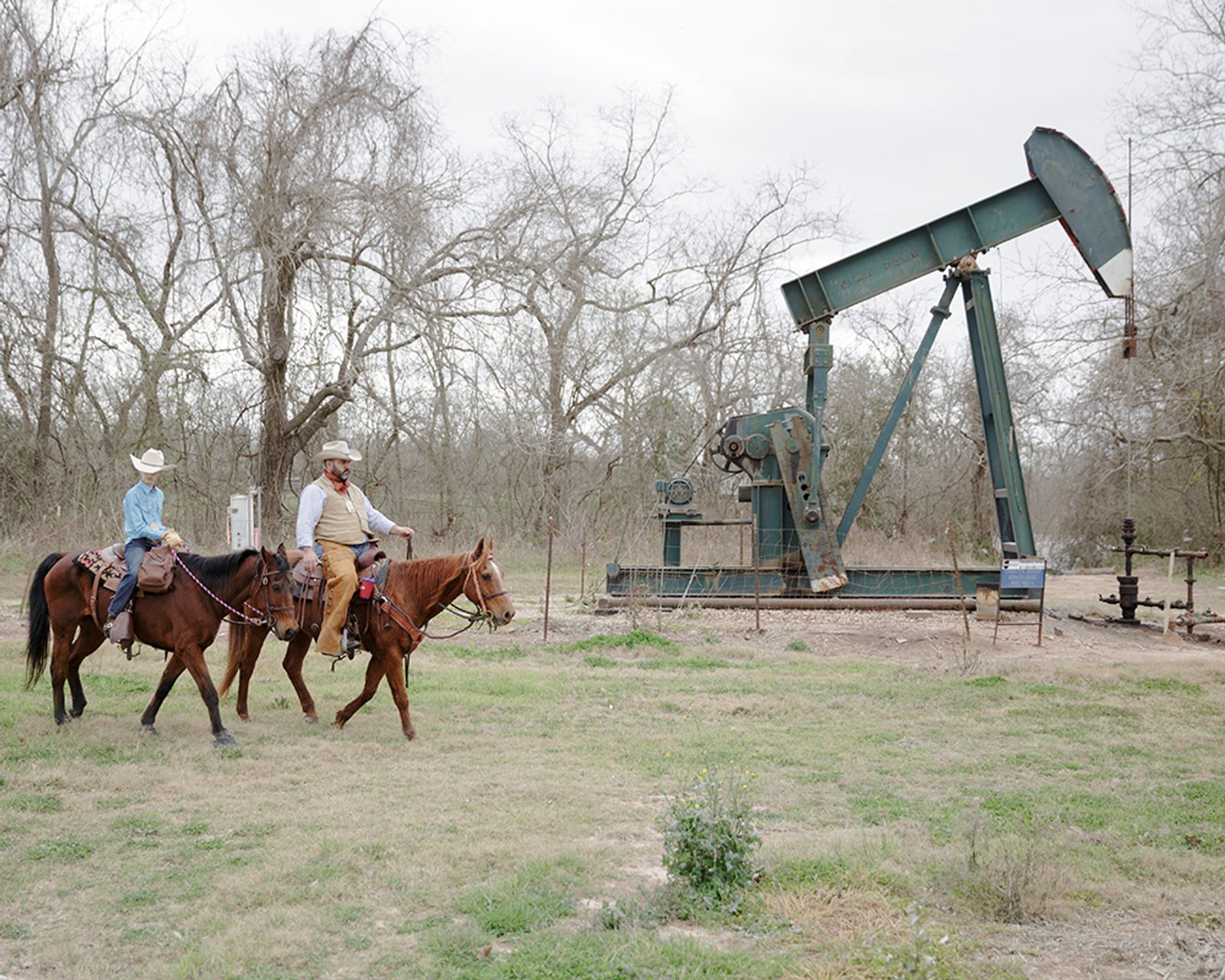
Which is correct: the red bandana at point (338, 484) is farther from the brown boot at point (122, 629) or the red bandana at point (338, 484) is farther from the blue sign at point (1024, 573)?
the blue sign at point (1024, 573)

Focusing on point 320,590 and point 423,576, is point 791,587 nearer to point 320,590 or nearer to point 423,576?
point 423,576

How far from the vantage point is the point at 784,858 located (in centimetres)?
515

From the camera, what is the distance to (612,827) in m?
5.94

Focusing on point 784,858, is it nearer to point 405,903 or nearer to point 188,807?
point 405,903

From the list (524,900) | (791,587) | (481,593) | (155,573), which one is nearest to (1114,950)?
(524,900)

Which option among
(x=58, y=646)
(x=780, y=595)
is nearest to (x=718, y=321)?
(x=780, y=595)

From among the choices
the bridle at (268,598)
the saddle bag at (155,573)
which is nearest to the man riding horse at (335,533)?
the bridle at (268,598)

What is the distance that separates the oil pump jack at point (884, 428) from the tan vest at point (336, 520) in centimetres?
665

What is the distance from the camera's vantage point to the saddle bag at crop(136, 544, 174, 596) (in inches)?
309

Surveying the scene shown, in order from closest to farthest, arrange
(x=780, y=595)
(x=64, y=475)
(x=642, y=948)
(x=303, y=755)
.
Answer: (x=642, y=948) < (x=303, y=755) < (x=780, y=595) < (x=64, y=475)

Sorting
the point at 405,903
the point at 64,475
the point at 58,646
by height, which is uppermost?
the point at 64,475

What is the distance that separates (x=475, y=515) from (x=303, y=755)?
18997 millimetres

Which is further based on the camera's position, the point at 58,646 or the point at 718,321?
the point at 718,321

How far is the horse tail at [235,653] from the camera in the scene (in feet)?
28.6
